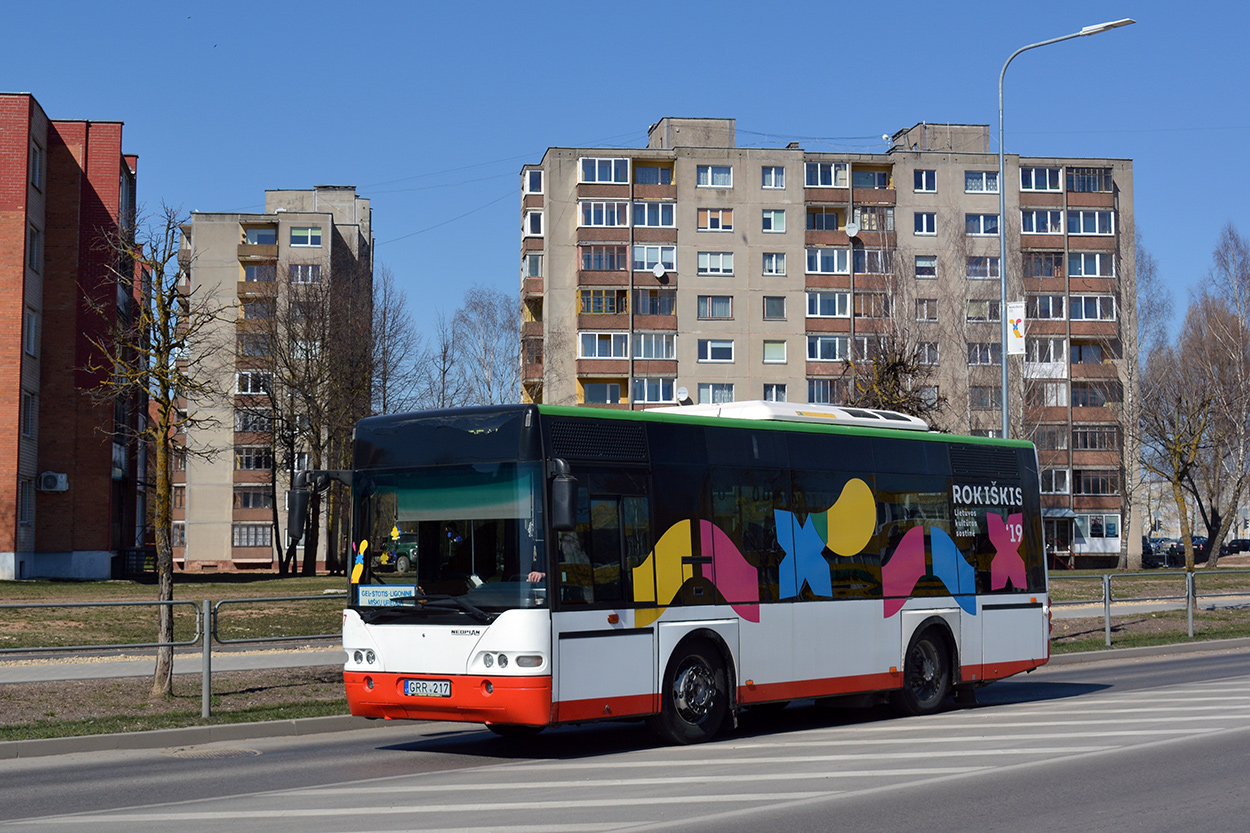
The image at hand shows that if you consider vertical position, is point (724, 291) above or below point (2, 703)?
above

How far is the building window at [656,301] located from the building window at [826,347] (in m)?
9.00

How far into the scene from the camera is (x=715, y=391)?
82.4m

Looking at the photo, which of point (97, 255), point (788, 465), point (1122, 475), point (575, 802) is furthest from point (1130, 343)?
point (575, 802)

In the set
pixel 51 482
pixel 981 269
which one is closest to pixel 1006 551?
pixel 51 482

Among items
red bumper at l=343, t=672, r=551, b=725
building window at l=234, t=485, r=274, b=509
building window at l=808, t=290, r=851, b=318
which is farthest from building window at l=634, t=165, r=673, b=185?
red bumper at l=343, t=672, r=551, b=725

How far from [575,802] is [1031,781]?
3425 mm

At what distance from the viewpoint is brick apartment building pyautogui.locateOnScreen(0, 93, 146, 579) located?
4522 centimetres

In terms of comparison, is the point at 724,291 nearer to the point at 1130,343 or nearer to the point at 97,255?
the point at 1130,343

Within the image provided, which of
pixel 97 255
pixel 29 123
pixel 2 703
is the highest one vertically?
pixel 29 123

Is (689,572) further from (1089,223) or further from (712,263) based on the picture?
(1089,223)

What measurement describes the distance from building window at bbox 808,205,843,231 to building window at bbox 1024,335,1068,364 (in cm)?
1463

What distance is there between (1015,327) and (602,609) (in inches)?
664

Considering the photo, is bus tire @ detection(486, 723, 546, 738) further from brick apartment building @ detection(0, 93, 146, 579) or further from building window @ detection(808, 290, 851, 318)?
building window @ detection(808, 290, 851, 318)

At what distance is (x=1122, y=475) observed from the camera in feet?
260
